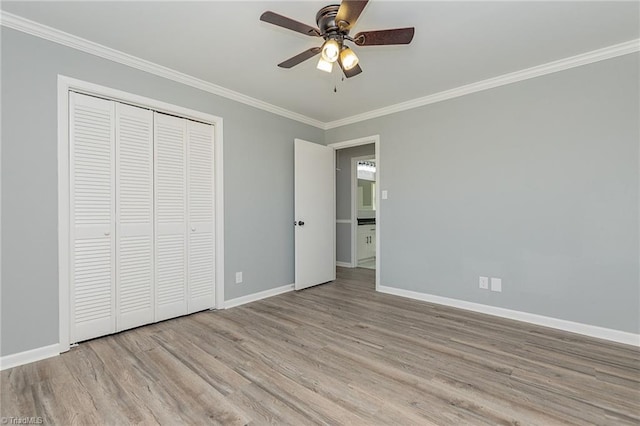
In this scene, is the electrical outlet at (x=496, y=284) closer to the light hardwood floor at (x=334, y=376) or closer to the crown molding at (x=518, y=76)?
the light hardwood floor at (x=334, y=376)

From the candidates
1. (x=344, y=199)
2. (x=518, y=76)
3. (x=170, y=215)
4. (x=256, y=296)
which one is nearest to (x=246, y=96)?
(x=170, y=215)

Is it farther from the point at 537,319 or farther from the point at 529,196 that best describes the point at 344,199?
the point at 537,319

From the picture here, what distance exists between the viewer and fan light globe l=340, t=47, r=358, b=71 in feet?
6.66

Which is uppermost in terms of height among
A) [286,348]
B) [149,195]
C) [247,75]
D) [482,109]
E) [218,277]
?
[247,75]

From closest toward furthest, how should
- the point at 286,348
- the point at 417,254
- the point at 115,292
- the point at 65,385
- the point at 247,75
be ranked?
the point at 65,385
the point at 286,348
the point at 115,292
the point at 247,75
the point at 417,254

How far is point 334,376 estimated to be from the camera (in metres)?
1.96

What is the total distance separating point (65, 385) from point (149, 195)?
1.58 m

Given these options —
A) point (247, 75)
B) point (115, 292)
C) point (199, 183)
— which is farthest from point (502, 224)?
point (115, 292)

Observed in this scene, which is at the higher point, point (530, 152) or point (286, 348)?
point (530, 152)

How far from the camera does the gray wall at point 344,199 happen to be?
5.90 meters

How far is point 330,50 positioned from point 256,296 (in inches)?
112

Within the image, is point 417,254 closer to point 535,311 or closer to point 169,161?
point 535,311

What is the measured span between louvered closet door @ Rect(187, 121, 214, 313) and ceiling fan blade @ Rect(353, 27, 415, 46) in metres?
2.02

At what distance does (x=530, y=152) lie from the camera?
290cm
